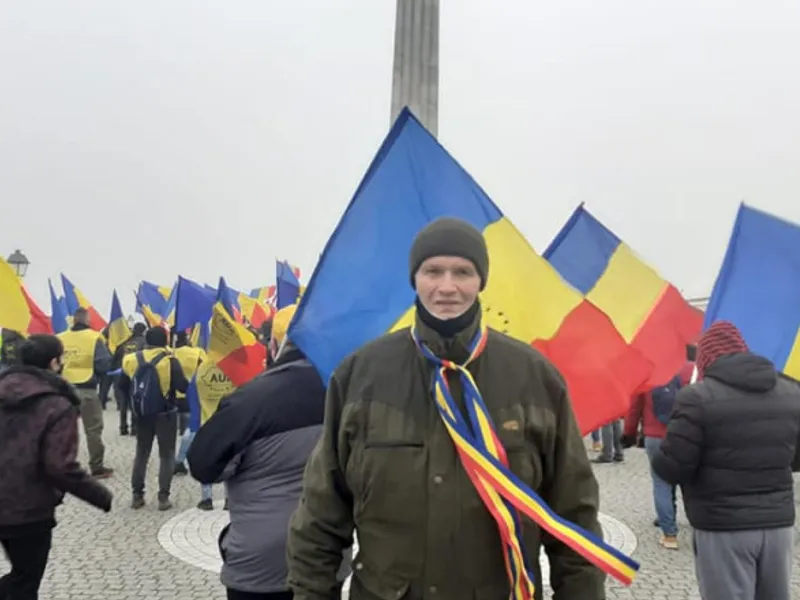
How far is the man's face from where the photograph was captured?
201 cm

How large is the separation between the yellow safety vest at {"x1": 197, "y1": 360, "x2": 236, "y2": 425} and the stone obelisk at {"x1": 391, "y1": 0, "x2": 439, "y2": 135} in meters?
2.92

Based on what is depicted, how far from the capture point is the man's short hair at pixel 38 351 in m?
3.93

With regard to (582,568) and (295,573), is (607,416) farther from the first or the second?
(295,573)

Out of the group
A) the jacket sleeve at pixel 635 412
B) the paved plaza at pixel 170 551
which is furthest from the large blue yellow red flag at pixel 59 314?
the jacket sleeve at pixel 635 412

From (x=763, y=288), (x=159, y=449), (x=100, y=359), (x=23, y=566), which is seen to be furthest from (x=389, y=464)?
(x=100, y=359)

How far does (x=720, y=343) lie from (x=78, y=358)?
7.77m

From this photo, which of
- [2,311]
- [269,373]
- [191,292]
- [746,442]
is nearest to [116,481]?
[2,311]

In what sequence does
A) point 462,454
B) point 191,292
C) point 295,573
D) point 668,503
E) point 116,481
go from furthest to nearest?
point 191,292 → point 116,481 → point 668,503 → point 295,573 → point 462,454

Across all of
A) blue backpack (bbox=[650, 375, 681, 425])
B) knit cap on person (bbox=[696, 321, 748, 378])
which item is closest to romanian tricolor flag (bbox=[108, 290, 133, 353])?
blue backpack (bbox=[650, 375, 681, 425])

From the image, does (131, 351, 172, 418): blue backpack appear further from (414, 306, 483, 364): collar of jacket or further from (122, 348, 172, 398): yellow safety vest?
(414, 306, 483, 364): collar of jacket

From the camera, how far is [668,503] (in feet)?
21.2

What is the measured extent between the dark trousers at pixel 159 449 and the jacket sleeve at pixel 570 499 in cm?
642

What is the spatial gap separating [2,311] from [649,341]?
19.4 feet

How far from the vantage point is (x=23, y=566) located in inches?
146
